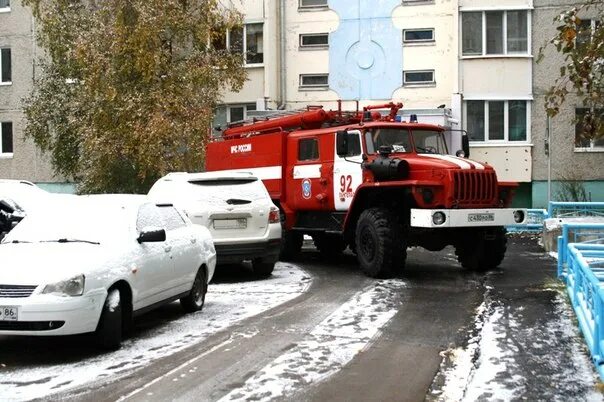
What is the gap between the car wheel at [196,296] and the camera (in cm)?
959

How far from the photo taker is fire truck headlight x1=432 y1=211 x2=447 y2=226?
457 inches

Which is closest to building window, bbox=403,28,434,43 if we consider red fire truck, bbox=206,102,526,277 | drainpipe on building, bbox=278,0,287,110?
drainpipe on building, bbox=278,0,287,110

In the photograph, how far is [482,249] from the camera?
1318cm

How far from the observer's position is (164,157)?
19656mm

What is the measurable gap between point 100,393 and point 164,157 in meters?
13.9

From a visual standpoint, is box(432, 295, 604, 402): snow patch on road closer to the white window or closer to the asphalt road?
the asphalt road

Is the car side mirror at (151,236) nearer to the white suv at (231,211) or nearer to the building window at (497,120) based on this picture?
the white suv at (231,211)

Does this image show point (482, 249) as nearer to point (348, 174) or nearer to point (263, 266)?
A: point (348, 174)

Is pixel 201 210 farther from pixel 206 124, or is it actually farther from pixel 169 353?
pixel 206 124

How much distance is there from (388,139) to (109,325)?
275 inches

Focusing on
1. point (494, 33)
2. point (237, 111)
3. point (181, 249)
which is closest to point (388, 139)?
point (181, 249)

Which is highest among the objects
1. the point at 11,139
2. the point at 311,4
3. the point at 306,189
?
the point at 311,4

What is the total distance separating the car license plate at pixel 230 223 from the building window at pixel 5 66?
73.2 feet

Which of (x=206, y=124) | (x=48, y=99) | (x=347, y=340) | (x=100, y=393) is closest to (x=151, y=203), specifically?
(x=347, y=340)
